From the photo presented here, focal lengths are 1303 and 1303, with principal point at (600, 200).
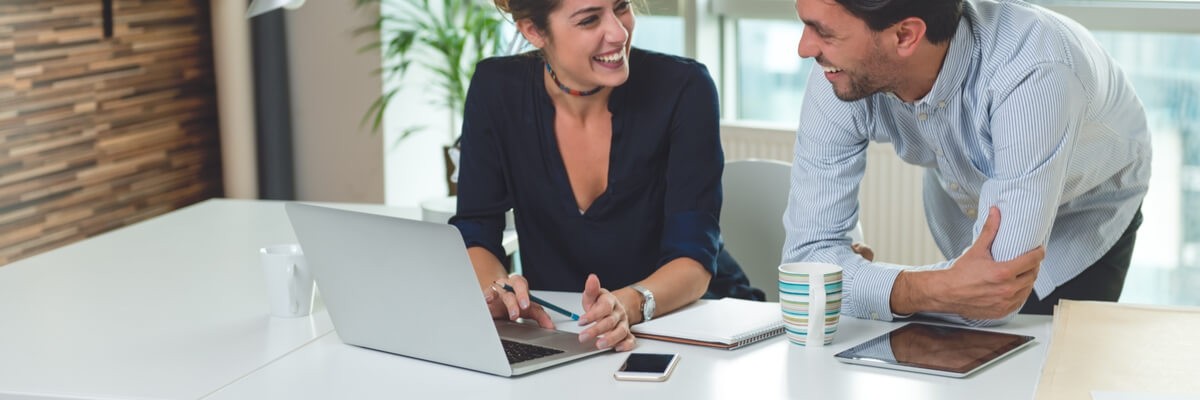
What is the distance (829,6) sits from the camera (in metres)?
1.81

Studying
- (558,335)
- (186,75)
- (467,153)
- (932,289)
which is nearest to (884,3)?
(932,289)

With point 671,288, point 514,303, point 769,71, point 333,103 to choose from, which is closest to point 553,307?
point 514,303

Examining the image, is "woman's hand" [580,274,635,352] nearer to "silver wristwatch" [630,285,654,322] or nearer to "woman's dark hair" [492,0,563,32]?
"silver wristwatch" [630,285,654,322]

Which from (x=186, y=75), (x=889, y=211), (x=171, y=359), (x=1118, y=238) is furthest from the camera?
(x=186, y=75)

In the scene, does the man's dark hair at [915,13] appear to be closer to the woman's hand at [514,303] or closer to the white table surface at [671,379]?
the white table surface at [671,379]

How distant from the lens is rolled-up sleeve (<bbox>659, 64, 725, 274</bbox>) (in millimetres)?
2051

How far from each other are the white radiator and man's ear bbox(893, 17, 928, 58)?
1.94 metres

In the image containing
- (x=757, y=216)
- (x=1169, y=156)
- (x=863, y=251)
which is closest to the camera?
(x=863, y=251)

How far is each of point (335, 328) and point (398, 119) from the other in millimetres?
2632

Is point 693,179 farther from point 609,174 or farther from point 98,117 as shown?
point 98,117

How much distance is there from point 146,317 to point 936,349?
112 centimetres

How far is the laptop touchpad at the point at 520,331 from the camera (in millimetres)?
1739

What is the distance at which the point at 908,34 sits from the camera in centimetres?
181

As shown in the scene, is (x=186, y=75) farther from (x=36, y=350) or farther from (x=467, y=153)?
(x=36, y=350)
